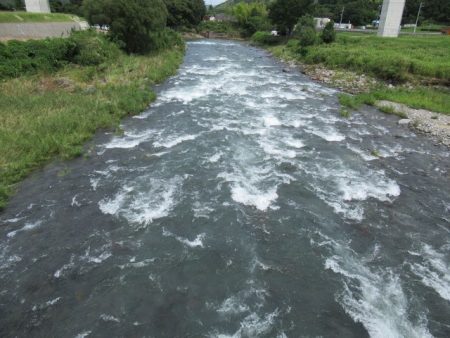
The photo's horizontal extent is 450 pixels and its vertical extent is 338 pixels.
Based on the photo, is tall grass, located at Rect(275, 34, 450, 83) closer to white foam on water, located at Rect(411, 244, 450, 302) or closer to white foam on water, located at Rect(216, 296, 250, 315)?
white foam on water, located at Rect(411, 244, 450, 302)

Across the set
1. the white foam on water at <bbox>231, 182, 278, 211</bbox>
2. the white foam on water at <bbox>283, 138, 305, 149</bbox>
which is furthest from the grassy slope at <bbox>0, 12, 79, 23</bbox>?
the white foam on water at <bbox>231, 182, 278, 211</bbox>

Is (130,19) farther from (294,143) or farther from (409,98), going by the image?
(409,98)

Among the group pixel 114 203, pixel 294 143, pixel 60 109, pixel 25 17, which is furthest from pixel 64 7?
pixel 114 203

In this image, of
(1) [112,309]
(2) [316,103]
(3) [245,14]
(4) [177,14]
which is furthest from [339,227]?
(3) [245,14]

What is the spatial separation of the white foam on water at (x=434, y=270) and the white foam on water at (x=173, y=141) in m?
9.41

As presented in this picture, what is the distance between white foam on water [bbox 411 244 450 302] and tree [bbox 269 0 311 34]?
50.0 meters

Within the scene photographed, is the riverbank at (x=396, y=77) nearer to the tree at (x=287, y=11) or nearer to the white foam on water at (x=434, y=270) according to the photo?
the white foam on water at (x=434, y=270)

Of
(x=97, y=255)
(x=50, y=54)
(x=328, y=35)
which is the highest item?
(x=328, y=35)

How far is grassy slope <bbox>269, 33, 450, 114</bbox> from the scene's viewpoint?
2034 cm

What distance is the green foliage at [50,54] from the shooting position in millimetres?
20328

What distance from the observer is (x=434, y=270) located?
7430mm

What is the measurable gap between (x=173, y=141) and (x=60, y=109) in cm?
599

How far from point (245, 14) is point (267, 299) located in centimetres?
8131

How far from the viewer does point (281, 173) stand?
37.6ft
